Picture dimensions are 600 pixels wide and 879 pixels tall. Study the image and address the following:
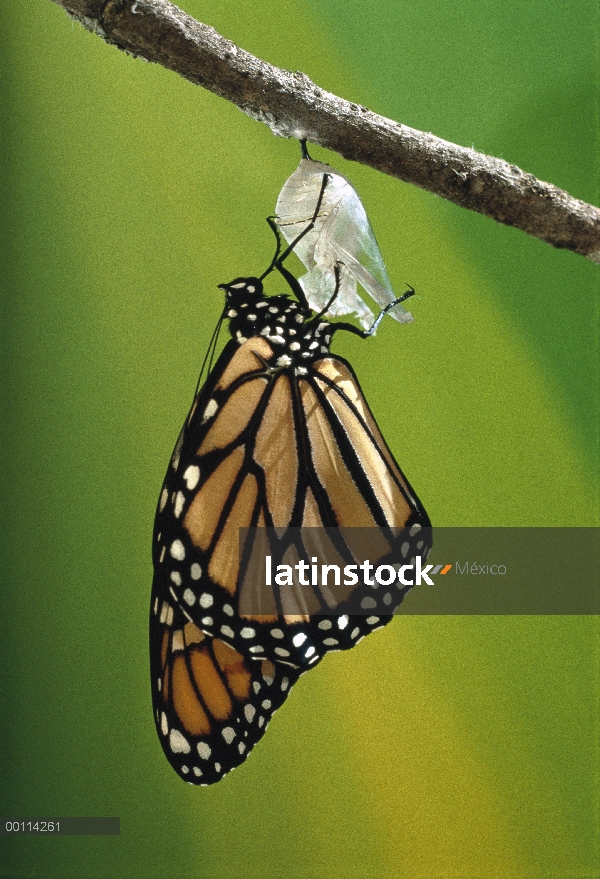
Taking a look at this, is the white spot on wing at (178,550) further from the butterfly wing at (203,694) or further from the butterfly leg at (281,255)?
the butterfly leg at (281,255)

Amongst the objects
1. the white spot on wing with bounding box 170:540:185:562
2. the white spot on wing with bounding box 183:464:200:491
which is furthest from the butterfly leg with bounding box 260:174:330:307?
the white spot on wing with bounding box 170:540:185:562

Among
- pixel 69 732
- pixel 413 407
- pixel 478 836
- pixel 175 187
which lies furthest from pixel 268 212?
pixel 478 836

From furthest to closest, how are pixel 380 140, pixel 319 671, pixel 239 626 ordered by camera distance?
pixel 319 671 → pixel 239 626 → pixel 380 140

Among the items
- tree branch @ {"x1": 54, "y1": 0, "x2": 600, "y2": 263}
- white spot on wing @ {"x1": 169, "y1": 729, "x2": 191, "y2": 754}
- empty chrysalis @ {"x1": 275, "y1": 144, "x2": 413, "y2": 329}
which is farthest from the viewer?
white spot on wing @ {"x1": 169, "y1": 729, "x2": 191, "y2": 754}

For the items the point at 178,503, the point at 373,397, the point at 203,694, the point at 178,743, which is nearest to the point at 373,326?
the point at 373,397

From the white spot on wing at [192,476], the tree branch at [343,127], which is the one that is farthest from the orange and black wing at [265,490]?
the tree branch at [343,127]

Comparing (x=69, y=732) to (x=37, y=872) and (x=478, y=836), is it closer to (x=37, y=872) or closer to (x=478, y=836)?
(x=37, y=872)

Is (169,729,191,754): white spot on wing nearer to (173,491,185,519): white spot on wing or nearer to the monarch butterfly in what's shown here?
the monarch butterfly

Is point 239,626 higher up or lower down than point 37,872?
higher up
